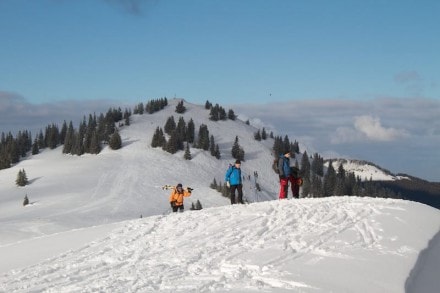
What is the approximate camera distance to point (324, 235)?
14.2m

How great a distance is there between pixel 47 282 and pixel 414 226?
454 inches

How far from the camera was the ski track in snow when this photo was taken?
967 cm

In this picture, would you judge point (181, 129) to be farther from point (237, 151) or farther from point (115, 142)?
point (115, 142)

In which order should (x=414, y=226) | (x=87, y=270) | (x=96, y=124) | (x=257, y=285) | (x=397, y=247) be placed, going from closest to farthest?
(x=257, y=285), (x=87, y=270), (x=397, y=247), (x=414, y=226), (x=96, y=124)

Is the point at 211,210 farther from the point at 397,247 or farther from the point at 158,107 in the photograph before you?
the point at 158,107

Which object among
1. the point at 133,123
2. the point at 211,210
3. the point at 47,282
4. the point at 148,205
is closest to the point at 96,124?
the point at 133,123

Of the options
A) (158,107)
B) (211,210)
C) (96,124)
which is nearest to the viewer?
(211,210)

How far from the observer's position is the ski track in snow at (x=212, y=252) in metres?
9.67

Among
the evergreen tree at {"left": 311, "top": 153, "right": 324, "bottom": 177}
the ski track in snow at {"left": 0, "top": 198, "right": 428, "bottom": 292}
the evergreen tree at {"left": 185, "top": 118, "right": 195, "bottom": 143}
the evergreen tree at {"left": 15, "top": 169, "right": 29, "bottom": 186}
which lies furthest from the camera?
the evergreen tree at {"left": 311, "top": 153, "right": 324, "bottom": 177}

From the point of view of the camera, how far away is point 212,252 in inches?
489

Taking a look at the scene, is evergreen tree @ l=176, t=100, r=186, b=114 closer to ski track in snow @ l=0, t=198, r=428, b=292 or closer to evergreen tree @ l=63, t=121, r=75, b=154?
evergreen tree @ l=63, t=121, r=75, b=154

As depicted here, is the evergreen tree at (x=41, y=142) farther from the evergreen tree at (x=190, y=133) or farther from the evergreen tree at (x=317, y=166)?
the evergreen tree at (x=317, y=166)

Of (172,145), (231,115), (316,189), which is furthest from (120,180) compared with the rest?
(231,115)

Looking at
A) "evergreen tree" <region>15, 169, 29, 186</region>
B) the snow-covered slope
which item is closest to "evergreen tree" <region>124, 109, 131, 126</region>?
the snow-covered slope
